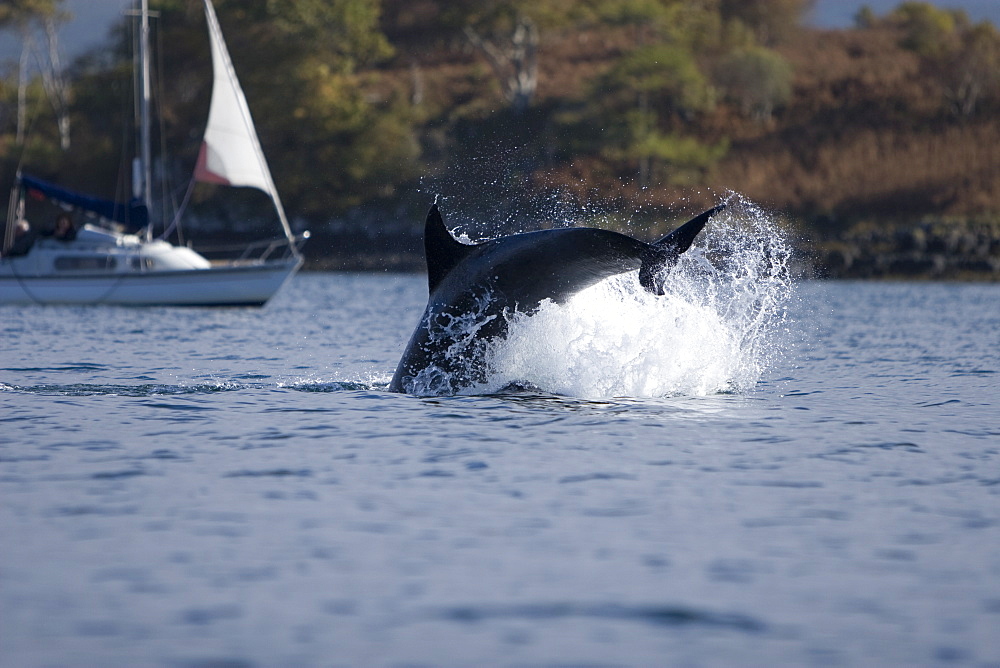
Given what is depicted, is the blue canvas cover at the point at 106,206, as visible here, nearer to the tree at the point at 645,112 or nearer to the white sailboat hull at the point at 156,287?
the white sailboat hull at the point at 156,287

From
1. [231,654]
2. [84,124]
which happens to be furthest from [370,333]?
[84,124]

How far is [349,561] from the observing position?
23.9ft

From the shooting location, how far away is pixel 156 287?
36.6m

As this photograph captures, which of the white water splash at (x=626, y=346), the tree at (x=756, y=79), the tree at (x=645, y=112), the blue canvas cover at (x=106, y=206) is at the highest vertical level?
the tree at (x=756, y=79)

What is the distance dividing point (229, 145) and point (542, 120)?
51.5m

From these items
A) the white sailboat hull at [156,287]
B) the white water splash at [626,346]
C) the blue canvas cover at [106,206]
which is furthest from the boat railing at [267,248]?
the white water splash at [626,346]

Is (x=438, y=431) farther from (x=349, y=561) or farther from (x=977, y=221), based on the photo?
(x=977, y=221)

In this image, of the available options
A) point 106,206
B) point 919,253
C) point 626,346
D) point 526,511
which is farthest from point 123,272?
point 919,253

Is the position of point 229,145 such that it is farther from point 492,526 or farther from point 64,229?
point 492,526

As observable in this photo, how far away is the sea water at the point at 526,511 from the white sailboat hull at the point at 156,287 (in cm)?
1919

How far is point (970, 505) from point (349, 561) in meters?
4.26

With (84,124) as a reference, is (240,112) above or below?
below

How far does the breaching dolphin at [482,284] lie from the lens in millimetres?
12680

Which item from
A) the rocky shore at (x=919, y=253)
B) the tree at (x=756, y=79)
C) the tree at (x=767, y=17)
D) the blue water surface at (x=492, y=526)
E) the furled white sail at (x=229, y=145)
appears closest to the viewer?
the blue water surface at (x=492, y=526)
